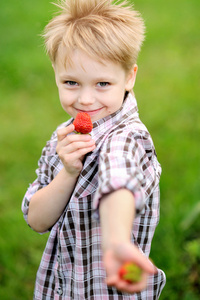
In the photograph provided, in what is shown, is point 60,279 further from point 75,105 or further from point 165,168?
point 165,168

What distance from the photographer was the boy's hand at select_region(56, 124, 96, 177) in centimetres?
143

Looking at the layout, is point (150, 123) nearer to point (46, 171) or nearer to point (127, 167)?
point (46, 171)

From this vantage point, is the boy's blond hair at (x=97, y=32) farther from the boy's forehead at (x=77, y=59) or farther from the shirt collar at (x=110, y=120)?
the shirt collar at (x=110, y=120)

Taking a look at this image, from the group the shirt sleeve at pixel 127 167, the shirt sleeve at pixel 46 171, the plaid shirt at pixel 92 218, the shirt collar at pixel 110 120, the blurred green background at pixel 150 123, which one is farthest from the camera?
the blurred green background at pixel 150 123

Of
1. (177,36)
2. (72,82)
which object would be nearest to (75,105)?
(72,82)

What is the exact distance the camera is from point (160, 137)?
391 centimetres

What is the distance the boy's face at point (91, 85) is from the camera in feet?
4.70

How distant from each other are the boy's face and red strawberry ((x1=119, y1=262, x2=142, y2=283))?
0.64 m

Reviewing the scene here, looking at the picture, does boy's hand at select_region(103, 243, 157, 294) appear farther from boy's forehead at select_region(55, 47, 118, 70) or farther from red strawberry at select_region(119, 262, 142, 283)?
boy's forehead at select_region(55, 47, 118, 70)

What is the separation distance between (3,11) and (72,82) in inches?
202

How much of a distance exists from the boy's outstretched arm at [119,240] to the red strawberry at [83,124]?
0.33 metres

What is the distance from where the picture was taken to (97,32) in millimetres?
1453

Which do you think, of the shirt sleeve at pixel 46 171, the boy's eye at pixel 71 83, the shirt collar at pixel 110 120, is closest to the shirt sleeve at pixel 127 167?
the shirt collar at pixel 110 120

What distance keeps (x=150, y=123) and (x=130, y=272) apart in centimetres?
321
